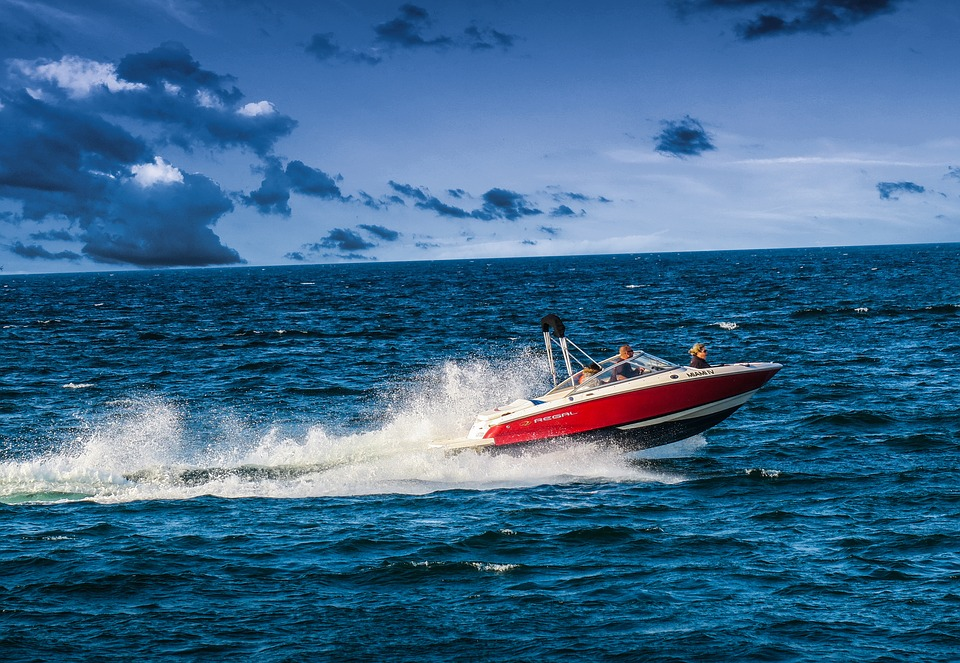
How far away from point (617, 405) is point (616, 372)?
82 cm

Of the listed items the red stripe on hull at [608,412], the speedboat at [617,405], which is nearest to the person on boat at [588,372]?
the speedboat at [617,405]

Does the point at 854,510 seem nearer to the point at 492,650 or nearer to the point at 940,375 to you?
the point at 492,650

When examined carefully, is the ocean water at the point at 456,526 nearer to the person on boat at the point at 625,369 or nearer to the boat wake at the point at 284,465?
the boat wake at the point at 284,465

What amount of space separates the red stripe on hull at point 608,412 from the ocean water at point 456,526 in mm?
623

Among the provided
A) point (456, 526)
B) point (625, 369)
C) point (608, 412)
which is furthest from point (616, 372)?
point (456, 526)

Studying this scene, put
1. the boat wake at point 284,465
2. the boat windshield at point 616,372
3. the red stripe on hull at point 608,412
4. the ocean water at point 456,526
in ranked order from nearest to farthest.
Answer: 1. the ocean water at point 456,526
2. the boat wake at point 284,465
3. the red stripe on hull at point 608,412
4. the boat windshield at point 616,372

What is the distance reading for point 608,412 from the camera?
21188 mm

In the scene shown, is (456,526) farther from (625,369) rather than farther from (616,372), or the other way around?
(625,369)

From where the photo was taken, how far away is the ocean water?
12102 millimetres

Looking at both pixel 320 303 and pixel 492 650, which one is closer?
pixel 492 650

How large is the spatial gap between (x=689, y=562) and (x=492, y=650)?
4.32 m

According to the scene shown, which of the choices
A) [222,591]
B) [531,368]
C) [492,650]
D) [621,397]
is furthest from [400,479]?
[531,368]

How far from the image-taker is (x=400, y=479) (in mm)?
20328

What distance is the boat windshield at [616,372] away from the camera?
21.5 m
